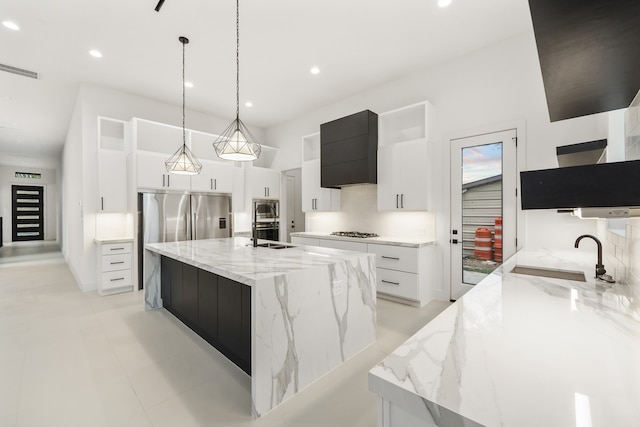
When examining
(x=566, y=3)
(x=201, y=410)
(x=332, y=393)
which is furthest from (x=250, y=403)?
(x=566, y=3)

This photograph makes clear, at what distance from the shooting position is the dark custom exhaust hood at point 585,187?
0.51m

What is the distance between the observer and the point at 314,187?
5277 millimetres

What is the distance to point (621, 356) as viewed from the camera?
797mm

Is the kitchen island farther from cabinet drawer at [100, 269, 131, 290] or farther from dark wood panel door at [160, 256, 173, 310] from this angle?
Answer: cabinet drawer at [100, 269, 131, 290]

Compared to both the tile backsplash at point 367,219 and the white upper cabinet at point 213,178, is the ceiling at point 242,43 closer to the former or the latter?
the white upper cabinet at point 213,178

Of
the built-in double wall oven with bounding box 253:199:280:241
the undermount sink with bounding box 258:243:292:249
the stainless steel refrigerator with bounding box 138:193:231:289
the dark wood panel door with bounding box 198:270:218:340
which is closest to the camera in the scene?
the dark wood panel door with bounding box 198:270:218:340

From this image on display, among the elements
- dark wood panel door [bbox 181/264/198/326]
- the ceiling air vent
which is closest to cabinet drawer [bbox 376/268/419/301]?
dark wood panel door [bbox 181/264/198/326]

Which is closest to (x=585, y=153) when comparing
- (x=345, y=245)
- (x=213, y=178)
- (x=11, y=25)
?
(x=345, y=245)

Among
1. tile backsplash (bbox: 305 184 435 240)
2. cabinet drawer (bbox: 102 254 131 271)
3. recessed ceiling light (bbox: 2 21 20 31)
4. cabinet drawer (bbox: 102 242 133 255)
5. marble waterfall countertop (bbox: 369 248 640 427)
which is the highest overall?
recessed ceiling light (bbox: 2 21 20 31)

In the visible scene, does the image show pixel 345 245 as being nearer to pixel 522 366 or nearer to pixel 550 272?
→ pixel 550 272

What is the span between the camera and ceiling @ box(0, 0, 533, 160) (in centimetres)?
288

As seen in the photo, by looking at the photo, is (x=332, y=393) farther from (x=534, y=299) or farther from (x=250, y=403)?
(x=534, y=299)

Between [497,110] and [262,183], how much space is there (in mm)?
4384

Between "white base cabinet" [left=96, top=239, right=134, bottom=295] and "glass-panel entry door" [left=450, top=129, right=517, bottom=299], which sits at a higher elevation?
"glass-panel entry door" [left=450, top=129, right=517, bottom=299]
